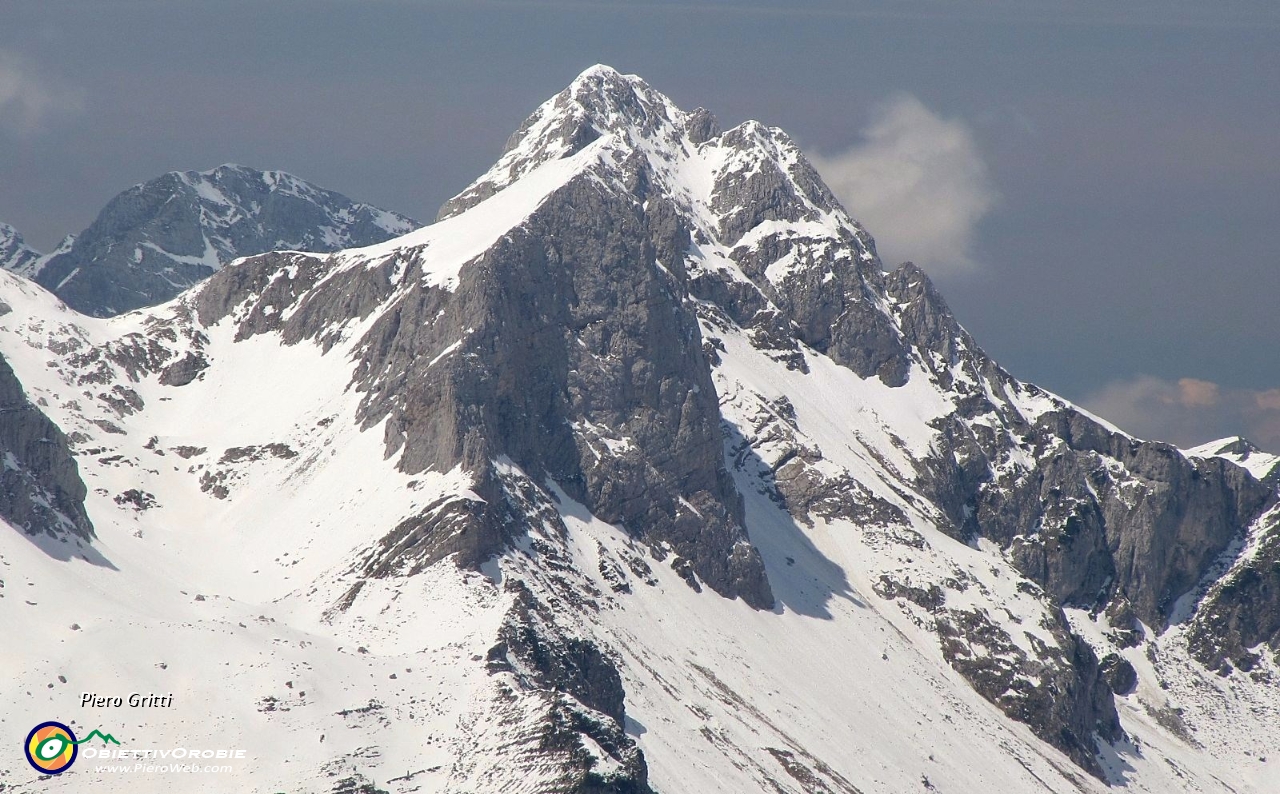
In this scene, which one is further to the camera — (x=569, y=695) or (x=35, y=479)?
(x=35, y=479)

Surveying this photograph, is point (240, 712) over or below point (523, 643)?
below

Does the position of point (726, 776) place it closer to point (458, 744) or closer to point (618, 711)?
point (618, 711)

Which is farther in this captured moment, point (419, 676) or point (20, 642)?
point (419, 676)

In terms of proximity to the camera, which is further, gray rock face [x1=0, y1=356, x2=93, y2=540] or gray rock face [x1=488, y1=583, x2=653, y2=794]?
gray rock face [x1=0, y1=356, x2=93, y2=540]

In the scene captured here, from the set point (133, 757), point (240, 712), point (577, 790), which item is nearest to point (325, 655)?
point (240, 712)

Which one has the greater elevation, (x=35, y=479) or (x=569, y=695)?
(x=35, y=479)

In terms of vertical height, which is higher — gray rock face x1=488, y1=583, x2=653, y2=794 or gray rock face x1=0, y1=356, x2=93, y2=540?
gray rock face x1=0, y1=356, x2=93, y2=540

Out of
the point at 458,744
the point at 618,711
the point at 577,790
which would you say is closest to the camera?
the point at 577,790

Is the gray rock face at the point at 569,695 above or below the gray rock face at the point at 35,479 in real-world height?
below
